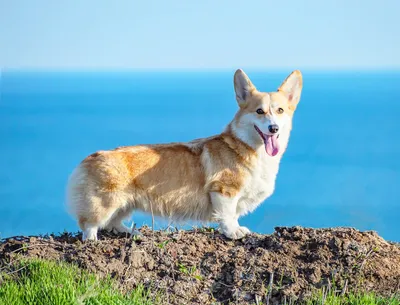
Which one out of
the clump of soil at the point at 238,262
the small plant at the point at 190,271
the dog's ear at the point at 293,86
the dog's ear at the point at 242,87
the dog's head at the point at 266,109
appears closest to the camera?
the clump of soil at the point at 238,262

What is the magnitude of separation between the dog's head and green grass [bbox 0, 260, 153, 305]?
2.06 m

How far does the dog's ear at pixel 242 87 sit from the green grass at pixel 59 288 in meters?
2.37

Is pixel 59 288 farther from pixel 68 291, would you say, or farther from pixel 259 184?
pixel 259 184

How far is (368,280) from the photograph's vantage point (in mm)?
6047

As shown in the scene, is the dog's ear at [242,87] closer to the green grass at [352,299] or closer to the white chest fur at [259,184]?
the white chest fur at [259,184]

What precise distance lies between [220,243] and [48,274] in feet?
5.49

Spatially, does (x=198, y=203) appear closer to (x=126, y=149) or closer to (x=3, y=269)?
(x=126, y=149)

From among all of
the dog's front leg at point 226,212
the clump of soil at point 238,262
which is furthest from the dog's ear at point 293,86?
the clump of soil at point 238,262

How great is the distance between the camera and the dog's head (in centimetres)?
672

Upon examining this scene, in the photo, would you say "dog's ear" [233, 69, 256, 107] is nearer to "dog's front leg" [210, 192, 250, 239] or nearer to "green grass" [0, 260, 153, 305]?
"dog's front leg" [210, 192, 250, 239]

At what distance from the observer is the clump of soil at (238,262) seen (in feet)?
19.1

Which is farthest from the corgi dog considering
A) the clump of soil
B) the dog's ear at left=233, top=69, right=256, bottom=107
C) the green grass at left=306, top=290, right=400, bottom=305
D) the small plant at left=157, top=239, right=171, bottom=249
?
the green grass at left=306, top=290, right=400, bottom=305

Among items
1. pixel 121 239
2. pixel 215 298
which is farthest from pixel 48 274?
pixel 215 298

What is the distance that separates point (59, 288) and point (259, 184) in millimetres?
2479
